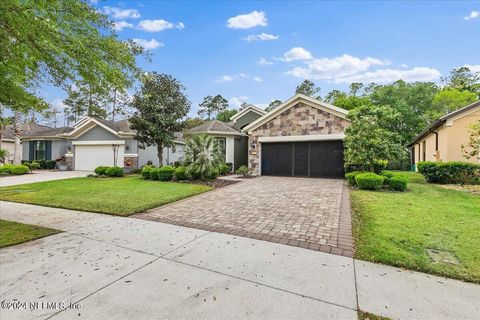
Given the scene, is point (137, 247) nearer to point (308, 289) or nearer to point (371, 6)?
point (308, 289)

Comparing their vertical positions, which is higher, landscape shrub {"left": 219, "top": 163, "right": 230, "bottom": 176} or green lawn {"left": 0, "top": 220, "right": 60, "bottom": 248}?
landscape shrub {"left": 219, "top": 163, "right": 230, "bottom": 176}

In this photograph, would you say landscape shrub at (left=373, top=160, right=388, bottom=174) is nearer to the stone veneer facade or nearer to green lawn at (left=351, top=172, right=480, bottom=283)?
the stone veneer facade

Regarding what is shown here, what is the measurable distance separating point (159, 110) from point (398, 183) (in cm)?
1444

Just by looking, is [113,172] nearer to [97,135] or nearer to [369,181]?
[97,135]

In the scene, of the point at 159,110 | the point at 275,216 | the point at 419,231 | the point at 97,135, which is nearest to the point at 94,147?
the point at 97,135

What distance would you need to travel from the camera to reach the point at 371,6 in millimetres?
10414

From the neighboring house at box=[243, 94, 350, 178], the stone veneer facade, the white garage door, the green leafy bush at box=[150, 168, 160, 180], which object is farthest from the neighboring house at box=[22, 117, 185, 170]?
the neighboring house at box=[243, 94, 350, 178]

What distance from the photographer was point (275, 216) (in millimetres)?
5848

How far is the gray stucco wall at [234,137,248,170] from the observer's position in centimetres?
1816

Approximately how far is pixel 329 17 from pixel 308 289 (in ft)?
42.9

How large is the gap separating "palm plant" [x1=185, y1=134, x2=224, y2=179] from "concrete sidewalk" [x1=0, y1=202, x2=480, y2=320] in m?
7.96

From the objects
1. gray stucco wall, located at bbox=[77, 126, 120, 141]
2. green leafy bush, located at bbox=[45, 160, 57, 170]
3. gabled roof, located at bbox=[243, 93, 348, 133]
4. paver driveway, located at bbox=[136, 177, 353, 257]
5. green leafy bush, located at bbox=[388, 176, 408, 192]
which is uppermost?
gabled roof, located at bbox=[243, 93, 348, 133]

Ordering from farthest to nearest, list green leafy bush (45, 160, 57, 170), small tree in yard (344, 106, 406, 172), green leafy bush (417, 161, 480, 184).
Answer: green leafy bush (45, 160, 57, 170)
small tree in yard (344, 106, 406, 172)
green leafy bush (417, 161, 480, 184)

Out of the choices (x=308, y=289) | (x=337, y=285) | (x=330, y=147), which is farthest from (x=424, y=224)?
(x=330, y=147)
